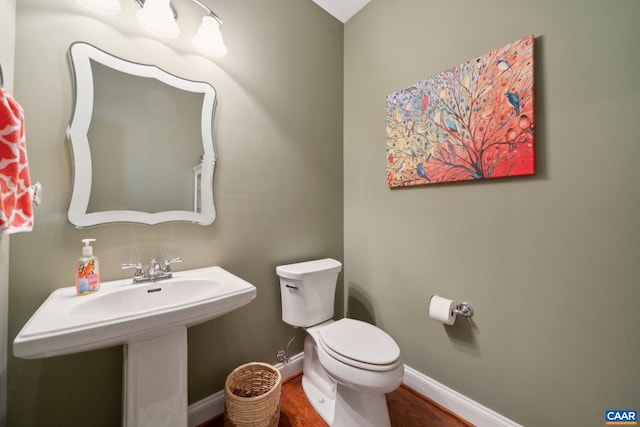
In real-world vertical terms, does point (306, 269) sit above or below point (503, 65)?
below

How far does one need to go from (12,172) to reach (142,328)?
56 cm

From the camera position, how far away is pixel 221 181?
1.32 meters

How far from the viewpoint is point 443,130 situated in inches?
51.8

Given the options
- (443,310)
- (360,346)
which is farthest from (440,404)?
(360,346)

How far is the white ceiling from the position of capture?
67.6 inches

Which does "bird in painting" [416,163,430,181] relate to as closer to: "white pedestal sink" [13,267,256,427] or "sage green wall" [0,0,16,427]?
"white pedestal sink" [13,267,256,427]

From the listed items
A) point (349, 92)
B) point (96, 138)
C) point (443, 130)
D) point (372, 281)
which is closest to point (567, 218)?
point (443, 130)

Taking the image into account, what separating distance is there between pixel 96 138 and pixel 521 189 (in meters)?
1.88

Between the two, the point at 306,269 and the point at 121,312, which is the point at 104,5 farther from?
the point at 306,269

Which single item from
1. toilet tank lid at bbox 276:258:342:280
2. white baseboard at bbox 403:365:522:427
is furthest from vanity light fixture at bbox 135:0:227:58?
white baseboard at bbox 403:365:522:427

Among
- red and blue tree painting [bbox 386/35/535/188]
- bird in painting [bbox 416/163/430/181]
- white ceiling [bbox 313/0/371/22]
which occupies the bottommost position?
bird in painting [bbox 416/163/430/181]

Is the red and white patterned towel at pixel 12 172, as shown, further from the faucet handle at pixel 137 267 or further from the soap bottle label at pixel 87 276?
the faucet handle at pixel 137 267

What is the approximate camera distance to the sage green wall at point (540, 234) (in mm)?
890

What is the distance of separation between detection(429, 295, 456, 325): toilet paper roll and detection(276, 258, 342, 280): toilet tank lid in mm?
580
